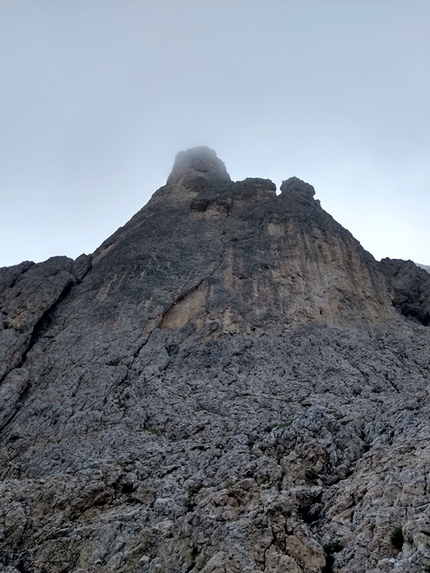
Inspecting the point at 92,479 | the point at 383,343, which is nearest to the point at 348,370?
the point at 383,343

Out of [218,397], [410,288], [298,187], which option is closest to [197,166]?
[298,187]

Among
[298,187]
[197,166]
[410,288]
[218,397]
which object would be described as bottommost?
[218,397]

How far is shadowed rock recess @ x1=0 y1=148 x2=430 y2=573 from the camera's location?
22.5 m

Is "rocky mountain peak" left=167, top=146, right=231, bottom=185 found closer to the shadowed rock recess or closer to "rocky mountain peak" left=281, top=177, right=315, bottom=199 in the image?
the shadowed rock recess

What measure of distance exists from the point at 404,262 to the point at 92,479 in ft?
169

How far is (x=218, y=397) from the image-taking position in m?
37.8

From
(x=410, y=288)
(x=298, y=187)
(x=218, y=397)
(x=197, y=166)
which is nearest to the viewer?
(x=218, y=397)

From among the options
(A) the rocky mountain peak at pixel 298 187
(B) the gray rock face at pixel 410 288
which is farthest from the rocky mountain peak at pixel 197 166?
(B) the gray rock face at pixel 410 288

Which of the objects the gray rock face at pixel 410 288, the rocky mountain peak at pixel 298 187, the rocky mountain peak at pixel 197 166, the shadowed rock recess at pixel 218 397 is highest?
the rocky mountain peak at pixel 197 166

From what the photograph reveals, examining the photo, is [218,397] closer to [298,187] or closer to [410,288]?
[410,288]

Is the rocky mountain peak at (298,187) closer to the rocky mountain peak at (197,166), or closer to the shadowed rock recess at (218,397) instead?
the shadowed rock recess at (218,397)

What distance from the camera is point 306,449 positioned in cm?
2839

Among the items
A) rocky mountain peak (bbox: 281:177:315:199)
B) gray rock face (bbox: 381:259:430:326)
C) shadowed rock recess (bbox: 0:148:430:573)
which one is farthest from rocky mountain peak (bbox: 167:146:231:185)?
gray rock face (bbox: 381:259:430:326)

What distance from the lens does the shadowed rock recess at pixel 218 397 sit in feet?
73.8
